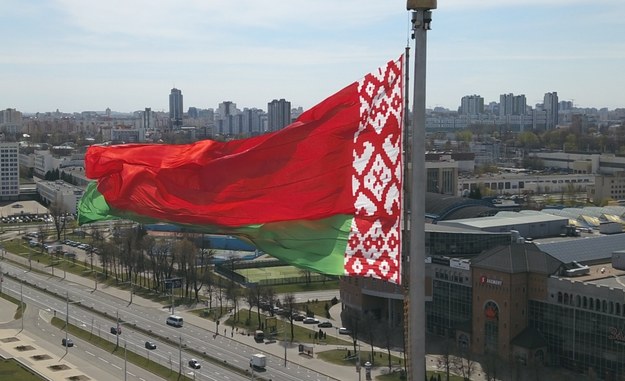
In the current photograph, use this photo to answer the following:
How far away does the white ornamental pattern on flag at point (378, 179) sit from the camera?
632 cm

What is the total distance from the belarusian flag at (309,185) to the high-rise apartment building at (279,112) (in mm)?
115760

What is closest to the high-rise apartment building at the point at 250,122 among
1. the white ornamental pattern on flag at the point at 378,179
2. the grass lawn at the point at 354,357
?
the grass lawn at the point at 354,357

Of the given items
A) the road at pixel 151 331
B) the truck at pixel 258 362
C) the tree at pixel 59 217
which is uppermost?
the tree at pixel 59 217

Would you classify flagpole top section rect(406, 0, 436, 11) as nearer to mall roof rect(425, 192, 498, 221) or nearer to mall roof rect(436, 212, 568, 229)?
mall roof rect(436, 212, 568, 229)

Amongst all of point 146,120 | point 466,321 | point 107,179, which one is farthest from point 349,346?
point 146,120

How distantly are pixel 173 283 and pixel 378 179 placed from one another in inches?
1194

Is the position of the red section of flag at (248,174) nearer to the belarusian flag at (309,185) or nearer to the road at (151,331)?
the belarusian flag at (309,185)

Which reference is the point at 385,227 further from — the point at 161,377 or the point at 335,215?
the point at 161,377

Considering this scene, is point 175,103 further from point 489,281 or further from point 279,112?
point 489,281

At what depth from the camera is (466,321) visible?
2706 centimetres

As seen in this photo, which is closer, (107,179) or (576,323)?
(107,179)

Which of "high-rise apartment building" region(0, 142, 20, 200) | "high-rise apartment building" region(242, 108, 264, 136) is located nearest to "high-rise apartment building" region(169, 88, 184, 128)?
"high-rise apartment building" region(242, 108, 264, 136)

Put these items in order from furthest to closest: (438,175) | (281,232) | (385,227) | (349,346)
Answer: (438,175) → (349,346) → (281,232) → (385,227)

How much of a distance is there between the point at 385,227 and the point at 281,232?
998mm
